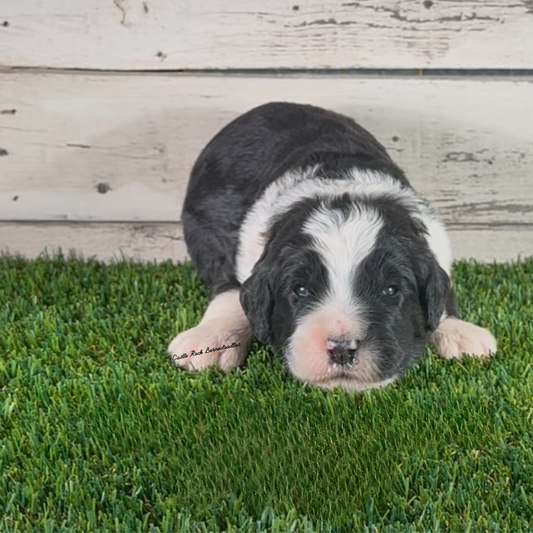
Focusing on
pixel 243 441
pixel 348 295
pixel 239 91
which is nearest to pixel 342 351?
pixel 348 295

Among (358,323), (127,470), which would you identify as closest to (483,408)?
(358,323)

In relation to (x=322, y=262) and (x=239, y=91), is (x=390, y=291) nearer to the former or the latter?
(x=322, y=262)

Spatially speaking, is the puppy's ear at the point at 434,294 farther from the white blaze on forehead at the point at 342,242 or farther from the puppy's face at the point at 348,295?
the white blaze on forehead at the point at 342,242

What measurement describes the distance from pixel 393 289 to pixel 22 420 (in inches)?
55.5

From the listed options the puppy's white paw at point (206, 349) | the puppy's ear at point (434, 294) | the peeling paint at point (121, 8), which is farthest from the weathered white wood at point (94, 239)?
the puppy's ear at point (434, 294)

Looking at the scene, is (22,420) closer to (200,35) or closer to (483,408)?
(483,408)

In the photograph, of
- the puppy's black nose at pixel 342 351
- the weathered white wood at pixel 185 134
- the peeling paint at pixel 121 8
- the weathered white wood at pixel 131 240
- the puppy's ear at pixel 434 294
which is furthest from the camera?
the weathered white wood at pixel 131 240

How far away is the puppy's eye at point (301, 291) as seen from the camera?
314 centimetres

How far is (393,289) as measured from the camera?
3162 mm

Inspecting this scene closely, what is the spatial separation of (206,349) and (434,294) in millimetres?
946

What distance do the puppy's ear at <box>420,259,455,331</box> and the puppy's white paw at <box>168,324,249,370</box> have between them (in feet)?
2.57

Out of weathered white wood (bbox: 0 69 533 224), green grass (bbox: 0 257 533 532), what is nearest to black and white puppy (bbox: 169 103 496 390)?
green grass (bbox: 0 257 533 532)

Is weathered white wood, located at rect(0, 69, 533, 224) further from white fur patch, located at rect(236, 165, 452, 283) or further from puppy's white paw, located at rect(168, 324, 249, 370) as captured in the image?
puppy's white paw, located at rect(168, 324, 249, 370)

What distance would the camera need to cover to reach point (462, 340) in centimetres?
351
